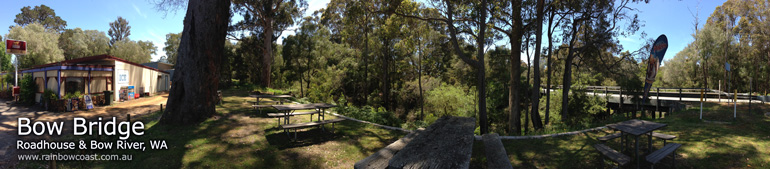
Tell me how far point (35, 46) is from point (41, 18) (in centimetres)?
2848

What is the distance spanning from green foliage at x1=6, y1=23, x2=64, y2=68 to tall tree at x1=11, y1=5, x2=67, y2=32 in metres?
20.4

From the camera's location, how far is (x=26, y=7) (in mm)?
46656

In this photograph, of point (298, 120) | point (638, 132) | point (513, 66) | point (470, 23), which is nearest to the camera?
point (638, 132)

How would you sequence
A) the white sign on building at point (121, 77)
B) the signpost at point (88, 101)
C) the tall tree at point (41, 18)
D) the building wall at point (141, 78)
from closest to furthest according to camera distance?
the signpost at point (88, 101) < the white sign on building at point (121, 77) < the building wall at point (141, 78) < the tall tree at point (41, 18)

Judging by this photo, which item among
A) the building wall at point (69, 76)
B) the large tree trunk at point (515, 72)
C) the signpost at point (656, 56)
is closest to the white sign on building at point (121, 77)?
the building wall at point (69, 76)

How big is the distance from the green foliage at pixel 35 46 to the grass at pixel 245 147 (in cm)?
3947

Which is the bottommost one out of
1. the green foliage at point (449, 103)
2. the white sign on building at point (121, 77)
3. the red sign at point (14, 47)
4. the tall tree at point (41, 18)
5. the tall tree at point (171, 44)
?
the green foliage at point (449, 103)

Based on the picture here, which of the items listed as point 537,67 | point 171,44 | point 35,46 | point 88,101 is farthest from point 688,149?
point 171,44

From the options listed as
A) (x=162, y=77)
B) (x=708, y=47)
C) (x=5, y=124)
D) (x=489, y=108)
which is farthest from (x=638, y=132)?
(x=708, y=47)

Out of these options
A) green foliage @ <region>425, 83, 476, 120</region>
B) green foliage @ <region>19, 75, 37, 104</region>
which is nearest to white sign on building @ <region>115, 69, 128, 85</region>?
green foliage @ <region>19, 75, 37, 104</region>

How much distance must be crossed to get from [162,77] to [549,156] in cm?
2447

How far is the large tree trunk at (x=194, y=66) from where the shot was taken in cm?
714

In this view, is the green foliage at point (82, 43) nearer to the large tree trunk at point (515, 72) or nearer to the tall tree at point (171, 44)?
the tall tree at point (171, 44)

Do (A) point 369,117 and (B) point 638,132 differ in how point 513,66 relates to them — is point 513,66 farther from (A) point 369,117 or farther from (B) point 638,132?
(B) point 638,132
